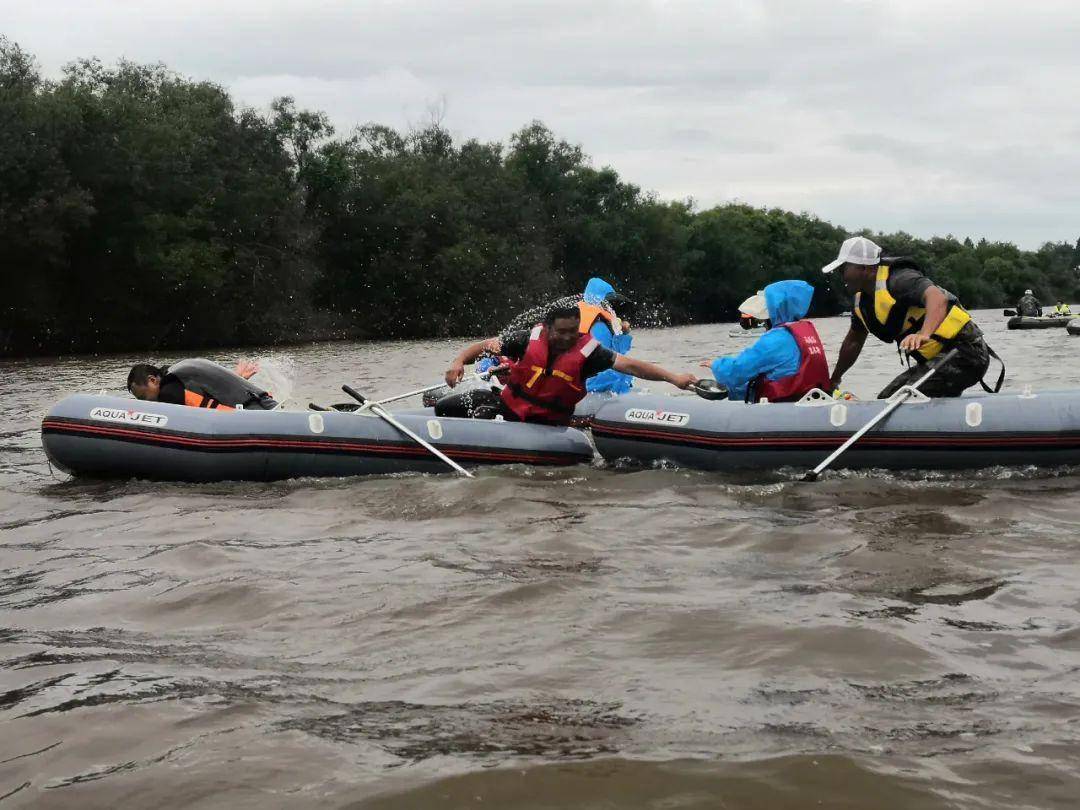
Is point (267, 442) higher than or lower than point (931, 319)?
lower

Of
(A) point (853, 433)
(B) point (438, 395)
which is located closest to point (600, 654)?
(A) point (853, 433)

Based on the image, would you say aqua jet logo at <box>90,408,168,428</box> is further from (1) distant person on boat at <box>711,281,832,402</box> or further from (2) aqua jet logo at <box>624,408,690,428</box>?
(1) distant person on boat at <box>711,281,832,402</box>

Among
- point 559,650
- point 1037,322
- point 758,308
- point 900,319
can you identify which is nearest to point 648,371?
point 758,308

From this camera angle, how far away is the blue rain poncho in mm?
7375

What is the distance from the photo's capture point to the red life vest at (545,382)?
24.6ft

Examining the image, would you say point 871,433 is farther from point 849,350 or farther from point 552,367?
point 552,367

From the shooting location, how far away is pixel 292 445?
771 cm

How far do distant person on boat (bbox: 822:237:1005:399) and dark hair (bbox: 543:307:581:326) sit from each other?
4.87 ft

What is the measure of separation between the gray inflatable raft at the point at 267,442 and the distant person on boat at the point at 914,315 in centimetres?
189

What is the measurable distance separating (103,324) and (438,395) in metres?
25.9

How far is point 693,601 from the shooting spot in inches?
171

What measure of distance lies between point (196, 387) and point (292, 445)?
103 centimetres

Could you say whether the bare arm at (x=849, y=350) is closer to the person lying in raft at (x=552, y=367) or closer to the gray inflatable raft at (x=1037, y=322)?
the person lying in raft at (x=552, y=367)

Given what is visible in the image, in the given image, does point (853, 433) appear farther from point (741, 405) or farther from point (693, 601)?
point (693, 601)
